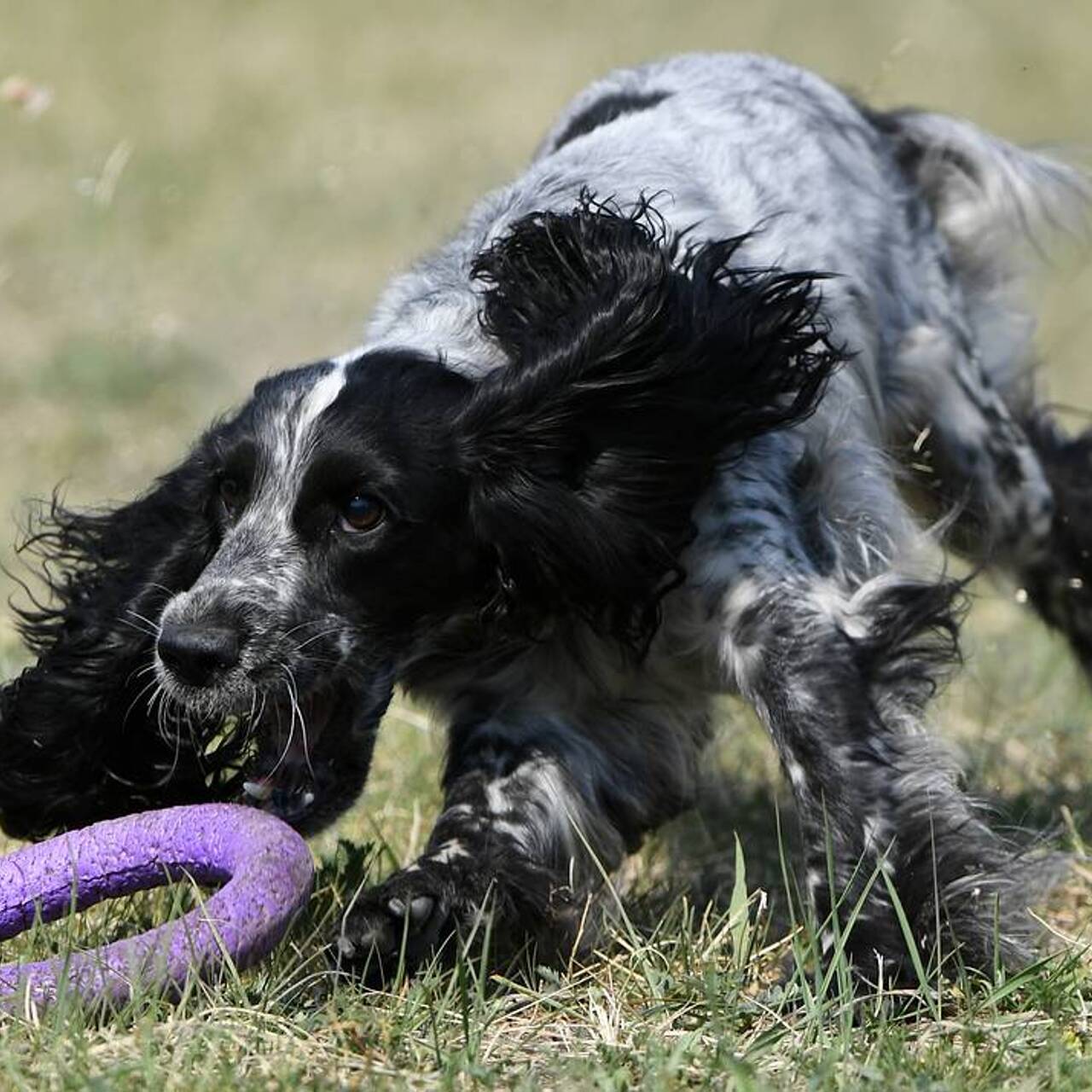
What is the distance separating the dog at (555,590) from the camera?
3.53 meters

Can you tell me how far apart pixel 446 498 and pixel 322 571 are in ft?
0.83

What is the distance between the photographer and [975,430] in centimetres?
502

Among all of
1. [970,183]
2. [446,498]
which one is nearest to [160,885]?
[446,498]

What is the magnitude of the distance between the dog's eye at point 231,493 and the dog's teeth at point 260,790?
48 cm

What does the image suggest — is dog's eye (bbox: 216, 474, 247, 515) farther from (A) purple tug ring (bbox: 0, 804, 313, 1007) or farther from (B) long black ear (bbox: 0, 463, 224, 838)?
(A) purple tug ring (bbox: 0, 804, 313, 1007)

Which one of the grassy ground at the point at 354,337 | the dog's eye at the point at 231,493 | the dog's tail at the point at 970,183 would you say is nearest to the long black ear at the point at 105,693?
the dog's eye at the point at 231,493

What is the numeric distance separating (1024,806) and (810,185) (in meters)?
1.45

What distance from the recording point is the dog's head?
11.6 ft

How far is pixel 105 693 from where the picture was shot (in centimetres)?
400

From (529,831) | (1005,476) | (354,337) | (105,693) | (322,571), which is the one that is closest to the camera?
(322,571)

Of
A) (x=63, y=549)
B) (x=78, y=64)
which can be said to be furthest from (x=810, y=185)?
(x=78, y=64)

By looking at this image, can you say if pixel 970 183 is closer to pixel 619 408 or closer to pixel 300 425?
pixel 619 408

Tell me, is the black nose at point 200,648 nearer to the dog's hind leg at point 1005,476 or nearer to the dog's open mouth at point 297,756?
the dog's open mouth at point 297,756

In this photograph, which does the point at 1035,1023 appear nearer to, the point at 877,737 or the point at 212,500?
the point at 877,737
